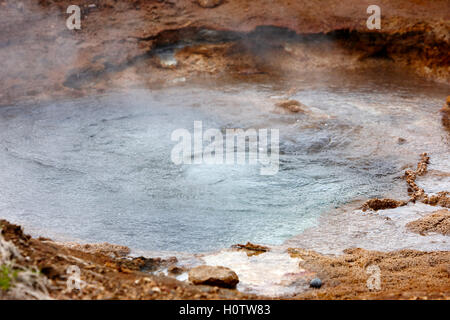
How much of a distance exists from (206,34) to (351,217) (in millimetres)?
6035

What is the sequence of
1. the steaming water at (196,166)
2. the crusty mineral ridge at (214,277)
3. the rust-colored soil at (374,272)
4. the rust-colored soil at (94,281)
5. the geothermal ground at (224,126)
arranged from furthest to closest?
1. the steaming water at (196,166)
2. the geothermal ground at (224,126)
3. the crusty mineral ridge at (214,277)
4. the rust-colored soil at (374,272)
5. the rust-colored soil at (94,281)

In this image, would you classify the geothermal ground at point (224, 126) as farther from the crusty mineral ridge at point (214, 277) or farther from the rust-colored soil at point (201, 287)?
the crusty mineral ridge at point (214, 277)

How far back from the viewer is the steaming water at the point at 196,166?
16.6 feet

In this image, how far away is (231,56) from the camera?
1028cm

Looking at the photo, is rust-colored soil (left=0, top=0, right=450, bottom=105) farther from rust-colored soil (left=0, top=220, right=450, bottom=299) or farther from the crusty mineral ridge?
the crusty mineral ridge

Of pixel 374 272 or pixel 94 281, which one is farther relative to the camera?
pixel 374 272

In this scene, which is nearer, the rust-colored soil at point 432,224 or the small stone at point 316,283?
the small stone at point 316,283

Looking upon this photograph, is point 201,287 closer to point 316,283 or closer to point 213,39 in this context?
point 316,283

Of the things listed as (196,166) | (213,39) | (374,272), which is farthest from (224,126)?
(374,272)

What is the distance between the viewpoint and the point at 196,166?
629cm

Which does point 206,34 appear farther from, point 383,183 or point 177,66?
point 383,183

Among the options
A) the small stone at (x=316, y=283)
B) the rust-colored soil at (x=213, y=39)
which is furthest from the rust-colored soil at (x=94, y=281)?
the rust-colored soil at (x=213, y=39)

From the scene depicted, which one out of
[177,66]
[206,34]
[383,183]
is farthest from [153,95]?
[383,183]
